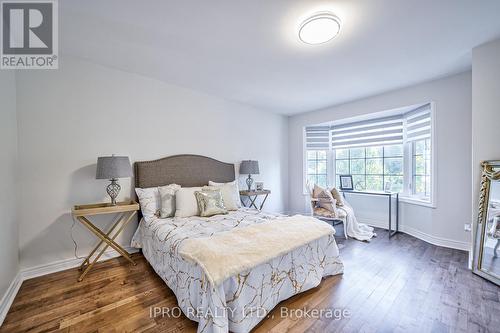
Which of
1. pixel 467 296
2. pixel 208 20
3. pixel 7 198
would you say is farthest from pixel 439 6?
pixel 7 198

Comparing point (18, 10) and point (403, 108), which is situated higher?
point (18, 10)

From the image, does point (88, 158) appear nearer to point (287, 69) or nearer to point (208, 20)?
point (208, 20)

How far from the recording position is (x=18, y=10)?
1786 mm

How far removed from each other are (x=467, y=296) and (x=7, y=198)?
4.31 meters

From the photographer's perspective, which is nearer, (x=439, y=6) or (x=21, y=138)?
(x=439, y=6)

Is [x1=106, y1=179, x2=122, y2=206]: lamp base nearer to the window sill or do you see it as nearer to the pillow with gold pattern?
the pillow with gold pattern

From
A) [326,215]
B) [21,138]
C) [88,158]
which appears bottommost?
[326,215]

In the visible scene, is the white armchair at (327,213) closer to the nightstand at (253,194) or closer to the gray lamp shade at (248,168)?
the nightstand at (253,194)

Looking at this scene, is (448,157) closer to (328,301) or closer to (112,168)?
(328,301)

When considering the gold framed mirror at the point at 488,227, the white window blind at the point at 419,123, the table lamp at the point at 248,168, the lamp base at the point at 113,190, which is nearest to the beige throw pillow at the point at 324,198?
the table lamp at the point at 248,168

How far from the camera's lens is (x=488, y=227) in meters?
2.24

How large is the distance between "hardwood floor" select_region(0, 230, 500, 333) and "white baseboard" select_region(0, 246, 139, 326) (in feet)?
0.18

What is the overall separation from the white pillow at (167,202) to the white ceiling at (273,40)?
163 cm

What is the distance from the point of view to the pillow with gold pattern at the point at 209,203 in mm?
2674
